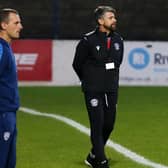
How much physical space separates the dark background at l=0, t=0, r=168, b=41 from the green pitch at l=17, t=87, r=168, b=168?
6199mm

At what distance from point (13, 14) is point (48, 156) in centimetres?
376

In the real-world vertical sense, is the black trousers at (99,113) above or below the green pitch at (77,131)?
above

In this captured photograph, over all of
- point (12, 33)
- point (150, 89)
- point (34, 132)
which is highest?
point (12, 33)

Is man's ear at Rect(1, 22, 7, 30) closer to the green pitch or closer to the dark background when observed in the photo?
the green pitch

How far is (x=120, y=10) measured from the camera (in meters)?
26.1

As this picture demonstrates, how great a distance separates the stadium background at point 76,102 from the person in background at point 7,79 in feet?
8.77

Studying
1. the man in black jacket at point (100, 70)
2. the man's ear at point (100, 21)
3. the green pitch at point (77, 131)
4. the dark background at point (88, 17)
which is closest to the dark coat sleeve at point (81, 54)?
the man in black jacket at point (100, 70)

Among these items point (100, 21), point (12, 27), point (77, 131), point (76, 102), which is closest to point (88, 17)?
point (76, 102)

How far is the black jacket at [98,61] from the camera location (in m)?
8.57

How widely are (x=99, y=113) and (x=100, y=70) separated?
0.52m

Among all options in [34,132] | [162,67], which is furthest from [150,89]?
[34,132]

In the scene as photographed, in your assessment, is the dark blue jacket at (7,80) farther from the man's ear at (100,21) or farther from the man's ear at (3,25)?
the man's ear at (100,21)

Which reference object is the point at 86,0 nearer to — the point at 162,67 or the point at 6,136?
the point at 162,67

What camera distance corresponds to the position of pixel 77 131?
12.3 metres
